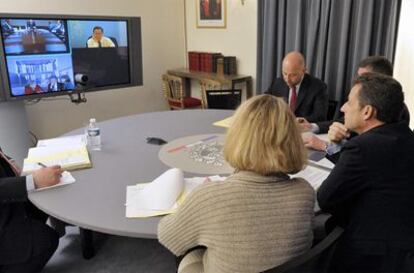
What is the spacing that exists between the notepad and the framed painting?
2.98m

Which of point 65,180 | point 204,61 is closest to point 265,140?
point 65,180

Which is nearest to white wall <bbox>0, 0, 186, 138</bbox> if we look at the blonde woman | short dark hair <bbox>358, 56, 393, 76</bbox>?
short dark hair <bbox>358, 56, 393, 76</bbox>

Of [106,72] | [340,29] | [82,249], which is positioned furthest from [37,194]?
[340,29]

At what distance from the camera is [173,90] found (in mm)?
Result: 4664

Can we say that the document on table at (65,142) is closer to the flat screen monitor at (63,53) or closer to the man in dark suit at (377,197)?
the flat screen monitor at (63,53)

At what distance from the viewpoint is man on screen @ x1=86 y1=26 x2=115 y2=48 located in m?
3.35

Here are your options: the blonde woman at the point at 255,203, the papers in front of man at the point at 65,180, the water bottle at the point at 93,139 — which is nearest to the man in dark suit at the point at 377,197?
the blonde woman at the point at 255,203

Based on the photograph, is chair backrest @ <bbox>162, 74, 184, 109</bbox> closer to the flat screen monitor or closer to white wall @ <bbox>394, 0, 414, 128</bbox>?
the flat screen monitor

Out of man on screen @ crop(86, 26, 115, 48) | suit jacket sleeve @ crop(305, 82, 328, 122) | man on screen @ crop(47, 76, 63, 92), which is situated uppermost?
man on screen @ crop(86, 26, 115, 48)

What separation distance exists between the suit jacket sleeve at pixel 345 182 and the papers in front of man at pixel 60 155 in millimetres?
1092

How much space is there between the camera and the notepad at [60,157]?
1697 millimetres

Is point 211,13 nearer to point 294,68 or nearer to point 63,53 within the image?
point 63,53

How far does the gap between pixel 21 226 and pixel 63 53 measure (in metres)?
1.99

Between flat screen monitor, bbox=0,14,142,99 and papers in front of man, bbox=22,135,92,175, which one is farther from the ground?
flat screen monitor, bbox=0,14,142,99
